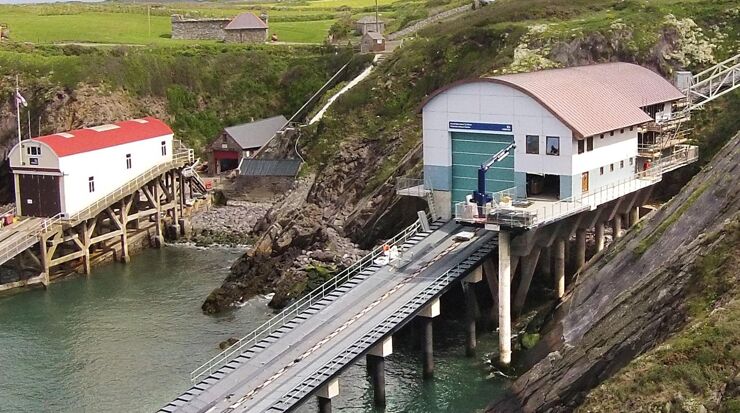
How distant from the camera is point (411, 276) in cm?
4562

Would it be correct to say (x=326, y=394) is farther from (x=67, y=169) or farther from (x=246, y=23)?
(x=246, y=23)

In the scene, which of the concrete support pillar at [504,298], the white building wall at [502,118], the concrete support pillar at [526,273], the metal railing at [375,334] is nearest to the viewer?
the metal railing at [375,334]

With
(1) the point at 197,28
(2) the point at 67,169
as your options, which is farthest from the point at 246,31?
(2) the point at 67,169

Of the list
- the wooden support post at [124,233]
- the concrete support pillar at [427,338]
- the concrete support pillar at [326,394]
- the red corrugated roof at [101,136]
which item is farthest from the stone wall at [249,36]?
the concrete support pillar at [326,394]

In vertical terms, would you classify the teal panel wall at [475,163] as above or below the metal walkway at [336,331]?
above

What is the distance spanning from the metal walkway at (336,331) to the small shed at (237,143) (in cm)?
3957

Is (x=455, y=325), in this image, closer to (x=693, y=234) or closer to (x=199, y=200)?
(x=693, y=234)

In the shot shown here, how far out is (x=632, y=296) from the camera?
3559 centimetres

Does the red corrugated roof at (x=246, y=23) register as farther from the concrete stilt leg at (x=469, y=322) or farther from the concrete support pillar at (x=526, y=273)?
the concrete stilt leg at (x=469, y=322)

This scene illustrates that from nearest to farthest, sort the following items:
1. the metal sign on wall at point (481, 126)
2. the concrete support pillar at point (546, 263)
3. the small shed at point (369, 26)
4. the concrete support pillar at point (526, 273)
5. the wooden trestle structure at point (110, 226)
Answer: the concrete support pillar at point (526, 273), the metal sign on wall at point (481, 126), the concrete support pillar at point (546, 263), the wooden trestle structure at point (110, 226), the small shed at point (369, 26)

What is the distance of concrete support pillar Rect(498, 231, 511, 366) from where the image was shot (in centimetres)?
4450

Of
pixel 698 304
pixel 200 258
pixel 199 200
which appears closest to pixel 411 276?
pixel 698 304

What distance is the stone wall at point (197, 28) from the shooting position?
116 meters

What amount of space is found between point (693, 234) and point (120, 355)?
26737 mm
